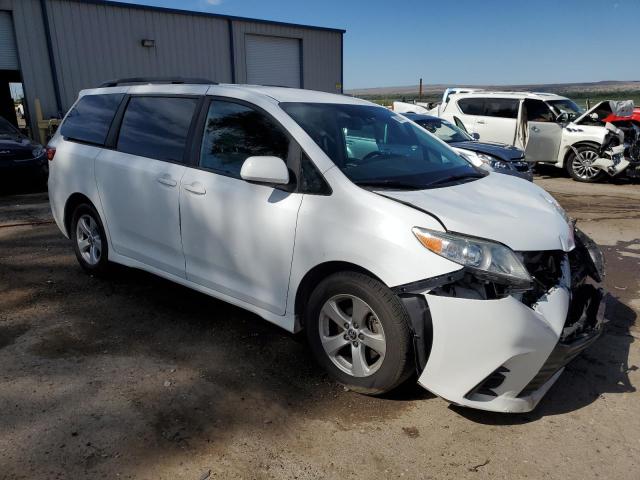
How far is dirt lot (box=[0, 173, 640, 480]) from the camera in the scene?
7.87ft

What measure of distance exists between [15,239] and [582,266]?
19.8ft

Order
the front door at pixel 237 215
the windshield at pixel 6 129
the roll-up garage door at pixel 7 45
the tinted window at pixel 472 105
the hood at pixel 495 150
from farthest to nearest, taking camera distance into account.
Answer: the roll-up garage door at pixel 7 45, the tinted window at pixel 472 105, the windshield at pixel 6 129, the hood at pixel 495 150, the front door at pixel 237 215

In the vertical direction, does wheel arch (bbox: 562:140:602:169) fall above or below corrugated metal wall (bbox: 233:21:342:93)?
below

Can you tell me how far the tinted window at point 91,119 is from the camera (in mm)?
4332

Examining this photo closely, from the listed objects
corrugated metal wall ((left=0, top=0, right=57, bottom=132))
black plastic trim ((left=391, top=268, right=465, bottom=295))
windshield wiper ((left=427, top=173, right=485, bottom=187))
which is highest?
corrugated metal wall ((left=0, top=0, right=57, bottom=132))

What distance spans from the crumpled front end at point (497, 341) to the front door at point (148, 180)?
79.5 inches

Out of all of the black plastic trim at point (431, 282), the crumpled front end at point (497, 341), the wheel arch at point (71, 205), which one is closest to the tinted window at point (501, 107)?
the wheel arch at point (71, 205)

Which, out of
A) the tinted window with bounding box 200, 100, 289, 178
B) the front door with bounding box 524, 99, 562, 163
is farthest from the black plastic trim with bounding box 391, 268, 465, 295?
the front door with bounding box 524, 99, 562, 163

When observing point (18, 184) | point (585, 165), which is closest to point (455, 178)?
point (585, 165)

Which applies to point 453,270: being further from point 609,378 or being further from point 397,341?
point 609,378

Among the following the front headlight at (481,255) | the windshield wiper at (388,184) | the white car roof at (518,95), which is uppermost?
the white car roof at (518,95)

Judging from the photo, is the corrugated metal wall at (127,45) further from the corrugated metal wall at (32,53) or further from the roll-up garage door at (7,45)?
the roll-up garage door at (7,45)

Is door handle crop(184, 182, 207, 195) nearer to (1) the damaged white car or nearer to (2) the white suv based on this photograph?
(2) the white suv

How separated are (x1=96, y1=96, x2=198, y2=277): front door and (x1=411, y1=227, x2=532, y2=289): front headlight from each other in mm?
1890
